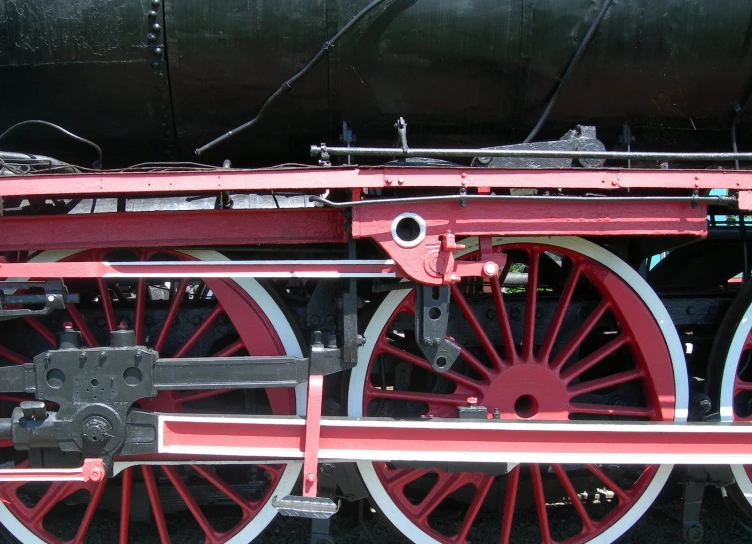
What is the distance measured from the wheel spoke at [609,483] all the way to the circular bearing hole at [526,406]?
317 millimetres

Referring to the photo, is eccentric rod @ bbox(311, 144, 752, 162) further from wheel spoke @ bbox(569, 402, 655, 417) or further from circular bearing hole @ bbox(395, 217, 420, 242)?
wheel spoke @ bbox(569, 402, 655, 417)

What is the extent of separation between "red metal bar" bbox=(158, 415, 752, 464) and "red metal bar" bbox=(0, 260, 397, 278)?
0.47 m

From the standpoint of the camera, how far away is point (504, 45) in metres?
1.89

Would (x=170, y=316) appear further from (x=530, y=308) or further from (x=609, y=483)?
(x=609, y=483)

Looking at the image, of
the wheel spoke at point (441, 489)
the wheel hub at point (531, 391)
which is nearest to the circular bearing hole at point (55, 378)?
the wheel spoke at point (441, 489)

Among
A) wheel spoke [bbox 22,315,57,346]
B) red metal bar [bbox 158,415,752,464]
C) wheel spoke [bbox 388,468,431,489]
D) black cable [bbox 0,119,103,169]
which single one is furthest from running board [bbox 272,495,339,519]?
black cable [bbox 0,119,103,169]

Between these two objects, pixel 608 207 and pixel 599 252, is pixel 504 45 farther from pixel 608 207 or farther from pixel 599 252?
pixel 599 252

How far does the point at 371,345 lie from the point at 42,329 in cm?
126

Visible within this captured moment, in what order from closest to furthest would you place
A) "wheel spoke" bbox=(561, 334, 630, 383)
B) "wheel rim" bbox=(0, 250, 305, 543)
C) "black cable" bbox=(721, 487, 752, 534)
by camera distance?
"wheel rim" bbox=(0, 250, 305, 543), "wheel spoke" bbox=(561, 334, 630, 383), "black cable" bbox=(721, 487, 752, 534)

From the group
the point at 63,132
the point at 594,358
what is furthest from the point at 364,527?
the point at 63,132

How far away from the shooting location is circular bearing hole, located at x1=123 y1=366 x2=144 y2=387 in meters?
1.83

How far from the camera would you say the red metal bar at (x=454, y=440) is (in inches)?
71.2

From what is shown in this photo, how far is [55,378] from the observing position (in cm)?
182

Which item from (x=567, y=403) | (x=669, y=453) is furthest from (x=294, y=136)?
(x=669, y=453)
